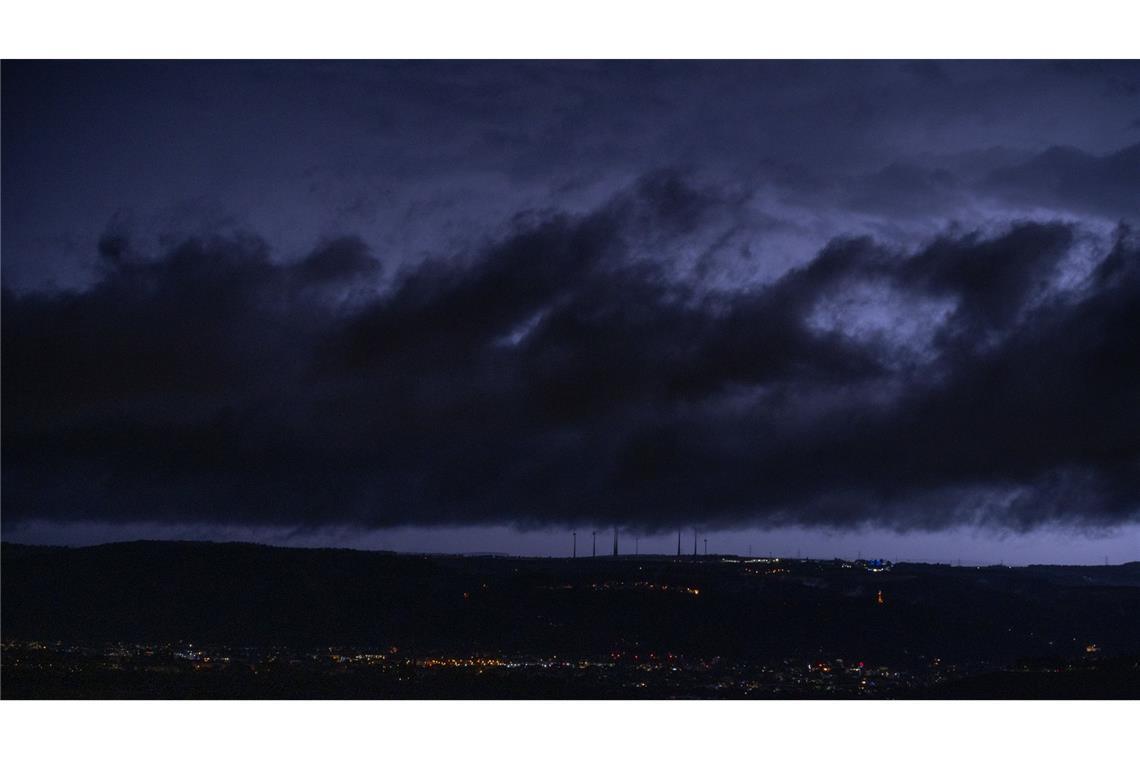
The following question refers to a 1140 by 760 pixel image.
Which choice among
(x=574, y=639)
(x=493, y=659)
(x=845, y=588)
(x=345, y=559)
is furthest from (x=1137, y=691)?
(x=345, y=559)

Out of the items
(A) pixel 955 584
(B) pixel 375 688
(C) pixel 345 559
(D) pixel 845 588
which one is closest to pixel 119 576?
(C) pixel 345 559

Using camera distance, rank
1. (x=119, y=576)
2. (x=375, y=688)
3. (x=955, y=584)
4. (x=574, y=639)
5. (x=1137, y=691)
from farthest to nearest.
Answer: (x=955, y=584)
(x=119, y=576)
(x=574, y=639)
(x=375, y=688)
(x=1137, y=691)

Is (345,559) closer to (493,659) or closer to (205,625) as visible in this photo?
(205,625)

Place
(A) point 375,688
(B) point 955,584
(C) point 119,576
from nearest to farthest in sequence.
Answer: (A) point 375,688, (C) point 119,576, (B) point 955,584

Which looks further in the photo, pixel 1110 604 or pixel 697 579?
pixel 697 579

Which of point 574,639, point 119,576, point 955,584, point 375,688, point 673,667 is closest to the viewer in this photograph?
point 375,688

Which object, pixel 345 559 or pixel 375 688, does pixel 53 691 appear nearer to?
pixel 375 688
